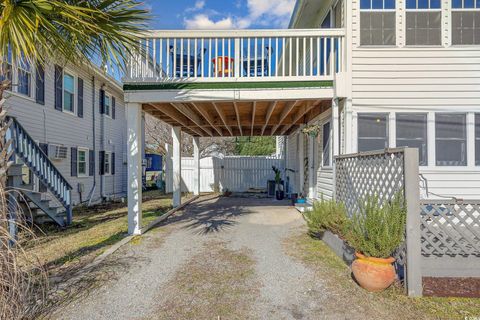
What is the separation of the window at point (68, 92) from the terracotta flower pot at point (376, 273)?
1077 centimetres

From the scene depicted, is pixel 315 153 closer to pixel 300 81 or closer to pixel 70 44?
pixel 300 81

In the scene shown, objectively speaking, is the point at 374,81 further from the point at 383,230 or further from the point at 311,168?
the point at 383,230

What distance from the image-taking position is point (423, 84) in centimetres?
657

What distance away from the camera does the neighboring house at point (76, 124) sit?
8.65 metres

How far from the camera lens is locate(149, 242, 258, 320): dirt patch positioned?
314cm

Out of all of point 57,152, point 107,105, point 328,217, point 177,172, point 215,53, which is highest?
point 107,105

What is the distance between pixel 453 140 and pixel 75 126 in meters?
11.8

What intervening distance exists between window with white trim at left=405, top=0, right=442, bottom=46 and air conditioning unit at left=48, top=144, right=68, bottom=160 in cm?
1040

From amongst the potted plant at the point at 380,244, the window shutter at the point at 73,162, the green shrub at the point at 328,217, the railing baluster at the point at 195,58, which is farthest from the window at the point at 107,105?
the potted plant at the point at 380,244

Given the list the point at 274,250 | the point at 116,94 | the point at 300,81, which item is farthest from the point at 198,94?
the point at 116,94

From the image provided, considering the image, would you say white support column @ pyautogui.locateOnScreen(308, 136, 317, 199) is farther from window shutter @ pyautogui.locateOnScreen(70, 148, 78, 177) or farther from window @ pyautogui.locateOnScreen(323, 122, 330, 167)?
window shutter @ pyautogui.locateOnScreen(70, 148, 78, 177)

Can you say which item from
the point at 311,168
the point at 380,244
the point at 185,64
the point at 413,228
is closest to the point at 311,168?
the point at 311,168

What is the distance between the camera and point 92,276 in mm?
4074

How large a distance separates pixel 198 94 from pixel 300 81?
7.01ft
